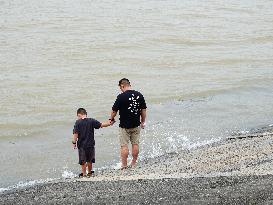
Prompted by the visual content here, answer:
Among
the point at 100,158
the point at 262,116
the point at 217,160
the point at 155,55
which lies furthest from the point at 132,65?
the point at 217,160

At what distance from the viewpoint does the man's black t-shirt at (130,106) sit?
9219mm

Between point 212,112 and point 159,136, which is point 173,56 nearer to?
point 212,112

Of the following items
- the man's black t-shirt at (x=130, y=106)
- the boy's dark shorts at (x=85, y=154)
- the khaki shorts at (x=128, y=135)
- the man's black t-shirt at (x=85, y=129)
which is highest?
the man's black t-shirt at (x=130, y=106)

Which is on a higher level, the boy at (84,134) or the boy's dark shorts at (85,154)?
the boy at (84,134)

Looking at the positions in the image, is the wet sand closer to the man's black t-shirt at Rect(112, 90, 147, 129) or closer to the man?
the man

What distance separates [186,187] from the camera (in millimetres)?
7195

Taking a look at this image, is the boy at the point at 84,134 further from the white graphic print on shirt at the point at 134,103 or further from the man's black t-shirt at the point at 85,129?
the white graphic print on shirt at the point at 134,103

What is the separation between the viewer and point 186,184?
737cm

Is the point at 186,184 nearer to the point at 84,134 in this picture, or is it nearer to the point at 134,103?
the point at 134,103

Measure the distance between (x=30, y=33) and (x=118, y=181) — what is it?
69.4ft

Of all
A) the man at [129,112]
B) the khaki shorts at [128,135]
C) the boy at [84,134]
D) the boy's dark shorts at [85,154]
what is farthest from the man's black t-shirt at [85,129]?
the khaki shorts at [128,135]

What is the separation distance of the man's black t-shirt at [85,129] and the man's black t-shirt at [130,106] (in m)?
0.46

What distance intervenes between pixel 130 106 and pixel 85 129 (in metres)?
0.91

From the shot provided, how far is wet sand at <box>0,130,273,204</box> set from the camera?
6.61m
